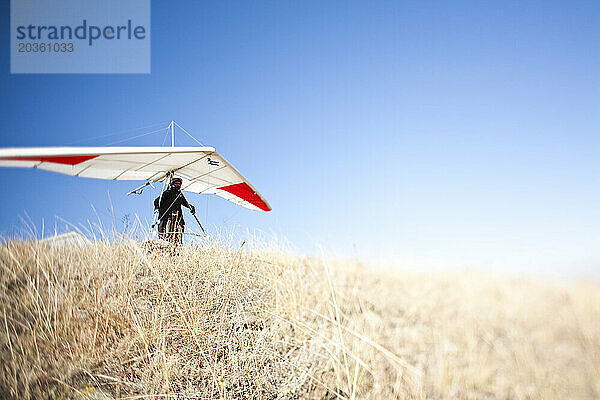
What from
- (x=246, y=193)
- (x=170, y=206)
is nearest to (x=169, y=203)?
(x=170, y=206)

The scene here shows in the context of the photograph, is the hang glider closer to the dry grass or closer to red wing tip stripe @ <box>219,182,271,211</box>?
red wing tip stripe @ <box>219,182,271,211</box>

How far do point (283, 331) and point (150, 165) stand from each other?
201 inches

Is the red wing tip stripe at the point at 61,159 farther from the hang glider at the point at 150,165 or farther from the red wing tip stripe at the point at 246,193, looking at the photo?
the red wing tip stripe at the point at 246,193

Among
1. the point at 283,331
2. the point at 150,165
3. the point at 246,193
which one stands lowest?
the point at 283,331

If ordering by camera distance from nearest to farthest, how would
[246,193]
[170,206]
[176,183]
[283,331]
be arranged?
[283,331] → [170,206] → [176,183] → [246,193]

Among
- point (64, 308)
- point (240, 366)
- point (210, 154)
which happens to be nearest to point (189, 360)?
point (240, 366)

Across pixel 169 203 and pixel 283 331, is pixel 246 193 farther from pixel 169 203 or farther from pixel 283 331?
pixel 283 331

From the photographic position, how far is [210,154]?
5648 mm

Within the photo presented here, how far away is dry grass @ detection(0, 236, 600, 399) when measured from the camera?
2.85ft

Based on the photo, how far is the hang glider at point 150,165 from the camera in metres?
3.28

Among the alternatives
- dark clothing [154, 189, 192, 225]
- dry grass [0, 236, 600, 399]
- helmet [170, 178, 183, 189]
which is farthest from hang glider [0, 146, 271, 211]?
dry grass [0, 236, 600, 399]

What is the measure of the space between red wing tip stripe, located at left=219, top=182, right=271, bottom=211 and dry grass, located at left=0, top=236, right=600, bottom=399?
16.4 feet

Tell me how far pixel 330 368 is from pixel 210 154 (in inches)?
198

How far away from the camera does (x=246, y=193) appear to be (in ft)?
25.4
